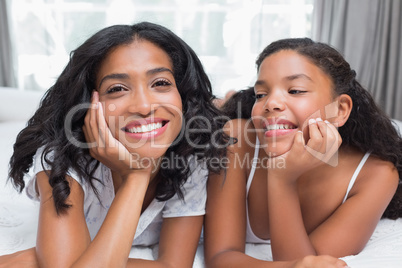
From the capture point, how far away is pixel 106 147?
1206 mm

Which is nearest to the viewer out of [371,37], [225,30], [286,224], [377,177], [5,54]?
[286,224]

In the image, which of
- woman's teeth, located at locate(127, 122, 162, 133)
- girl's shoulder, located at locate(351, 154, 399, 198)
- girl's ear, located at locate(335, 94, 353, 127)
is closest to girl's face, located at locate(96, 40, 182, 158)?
woman's teeth, located at locate(127, 122, 162, 133)

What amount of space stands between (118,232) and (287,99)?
0.61 meters

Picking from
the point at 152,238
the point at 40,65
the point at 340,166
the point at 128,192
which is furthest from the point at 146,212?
the point at 40,65

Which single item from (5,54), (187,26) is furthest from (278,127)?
(5,54)

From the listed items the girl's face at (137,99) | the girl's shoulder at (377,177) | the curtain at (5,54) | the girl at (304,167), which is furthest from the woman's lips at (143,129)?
the curtain at (5,54)

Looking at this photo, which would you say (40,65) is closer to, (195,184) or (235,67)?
(235,67)

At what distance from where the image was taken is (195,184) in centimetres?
145

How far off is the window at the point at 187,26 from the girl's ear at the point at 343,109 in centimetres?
208

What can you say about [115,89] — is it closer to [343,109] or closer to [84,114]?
[84,114]

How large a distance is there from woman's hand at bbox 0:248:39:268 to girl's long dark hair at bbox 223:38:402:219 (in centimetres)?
91

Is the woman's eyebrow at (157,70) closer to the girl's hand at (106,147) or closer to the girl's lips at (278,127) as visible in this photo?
the girl's hand at (106,147)

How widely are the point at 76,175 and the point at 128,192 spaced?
0.18m

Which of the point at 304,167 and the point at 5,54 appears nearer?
the point at 304,167
